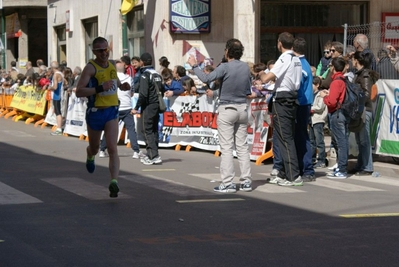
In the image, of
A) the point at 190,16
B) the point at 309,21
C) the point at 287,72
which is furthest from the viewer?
the point at 309,21

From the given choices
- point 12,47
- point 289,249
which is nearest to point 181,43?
point 289,249

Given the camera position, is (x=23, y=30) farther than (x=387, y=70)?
Yes

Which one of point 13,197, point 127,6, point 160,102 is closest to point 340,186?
point 160,102

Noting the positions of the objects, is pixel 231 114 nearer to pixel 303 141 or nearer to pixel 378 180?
pixel 303 141

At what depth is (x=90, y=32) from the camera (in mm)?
32781

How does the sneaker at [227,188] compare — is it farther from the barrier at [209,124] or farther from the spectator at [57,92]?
the spectator at [57,92]

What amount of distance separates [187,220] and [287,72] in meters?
3.55

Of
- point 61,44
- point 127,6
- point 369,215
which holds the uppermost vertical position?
point 127,6

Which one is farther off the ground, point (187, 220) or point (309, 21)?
point (309, 21)

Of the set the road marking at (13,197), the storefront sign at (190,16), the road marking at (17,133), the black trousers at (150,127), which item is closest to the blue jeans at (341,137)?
the black trousers at (150,127)

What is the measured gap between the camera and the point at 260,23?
25.3 meters

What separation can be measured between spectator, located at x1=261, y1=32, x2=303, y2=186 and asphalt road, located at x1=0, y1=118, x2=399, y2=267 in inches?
14.1

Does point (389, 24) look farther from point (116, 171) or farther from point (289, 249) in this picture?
point (289, 249)

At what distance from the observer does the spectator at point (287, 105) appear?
1159cm
